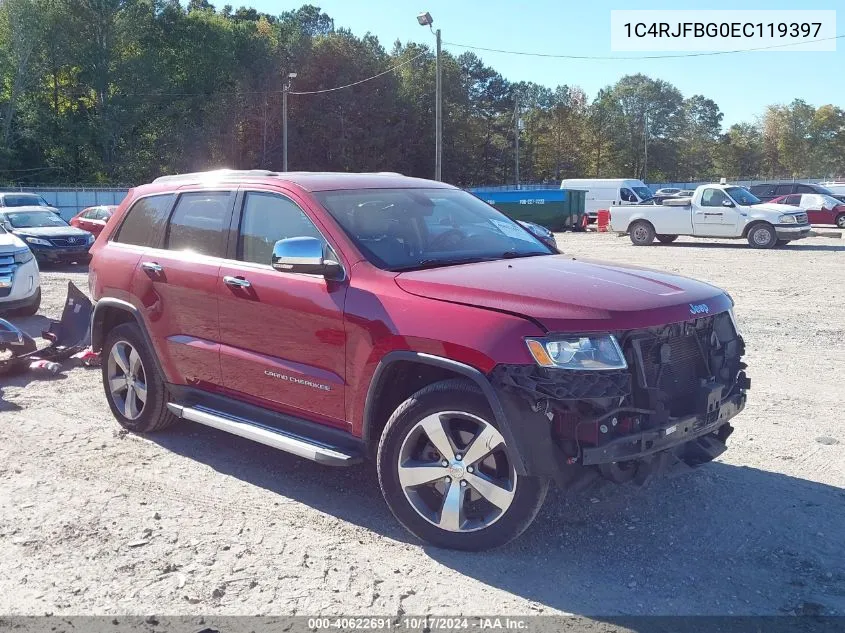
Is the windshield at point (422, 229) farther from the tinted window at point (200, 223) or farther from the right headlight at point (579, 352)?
the right headlight at point (579, 352)

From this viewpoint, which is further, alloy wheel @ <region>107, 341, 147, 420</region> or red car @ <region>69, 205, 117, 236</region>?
red car @ <region>69, 205, 117, 236</region>

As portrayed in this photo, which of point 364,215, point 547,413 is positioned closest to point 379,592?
point 547,413

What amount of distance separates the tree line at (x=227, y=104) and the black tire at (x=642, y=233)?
4339cm

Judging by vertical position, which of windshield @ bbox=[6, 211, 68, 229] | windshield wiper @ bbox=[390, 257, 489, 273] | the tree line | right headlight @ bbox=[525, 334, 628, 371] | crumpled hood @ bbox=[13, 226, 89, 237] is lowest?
right headlight @ bbox=[525, 334, 628, 371]

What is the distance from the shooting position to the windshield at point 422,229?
4.62 m

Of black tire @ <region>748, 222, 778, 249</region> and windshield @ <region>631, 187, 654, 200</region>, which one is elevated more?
windshield @ <region>631, 187, 654, 200</region>

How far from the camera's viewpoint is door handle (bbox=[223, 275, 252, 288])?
16.1 ft

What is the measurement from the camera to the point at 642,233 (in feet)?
81.3

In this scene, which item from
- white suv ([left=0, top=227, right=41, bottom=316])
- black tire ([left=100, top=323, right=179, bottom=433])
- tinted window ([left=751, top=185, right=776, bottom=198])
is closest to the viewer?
black tire ([left=100, top=323, right=179, bottom=433])

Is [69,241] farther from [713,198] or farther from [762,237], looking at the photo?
[762,237]

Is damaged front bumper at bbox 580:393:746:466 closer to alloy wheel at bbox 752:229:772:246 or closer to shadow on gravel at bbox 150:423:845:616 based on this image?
shadow on gravel at bbox 150:423:845:616

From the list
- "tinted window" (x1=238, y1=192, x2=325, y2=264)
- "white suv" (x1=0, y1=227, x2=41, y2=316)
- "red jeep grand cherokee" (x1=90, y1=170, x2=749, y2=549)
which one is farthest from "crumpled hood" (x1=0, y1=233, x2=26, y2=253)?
"tinted window" (x1=238, y1=192, x2=325, y2=264)

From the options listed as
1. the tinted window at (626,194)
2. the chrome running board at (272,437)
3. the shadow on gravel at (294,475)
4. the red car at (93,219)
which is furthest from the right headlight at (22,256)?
the tinted window at (626,194)

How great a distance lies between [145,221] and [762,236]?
20098 mm
